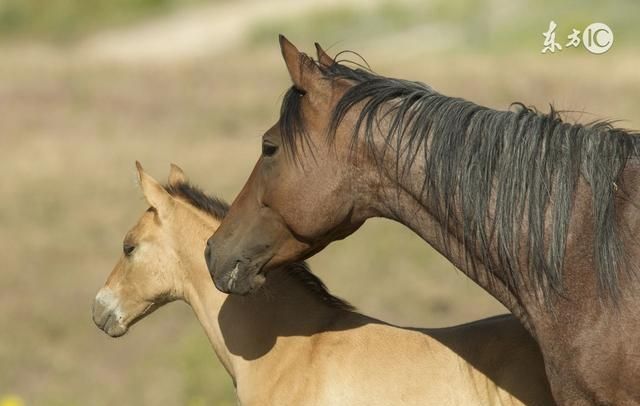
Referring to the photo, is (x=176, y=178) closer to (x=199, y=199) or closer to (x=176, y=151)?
(x=199, y=199)

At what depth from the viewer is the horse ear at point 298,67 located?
5441mm

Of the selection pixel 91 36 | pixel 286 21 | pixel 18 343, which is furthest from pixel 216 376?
pixel 91 36

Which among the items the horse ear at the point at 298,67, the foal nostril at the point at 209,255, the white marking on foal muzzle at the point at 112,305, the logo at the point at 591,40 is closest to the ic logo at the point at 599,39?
the logo at the point at 591,40

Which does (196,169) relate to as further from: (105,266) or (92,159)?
(105,266)

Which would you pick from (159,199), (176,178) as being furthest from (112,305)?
(176,178)

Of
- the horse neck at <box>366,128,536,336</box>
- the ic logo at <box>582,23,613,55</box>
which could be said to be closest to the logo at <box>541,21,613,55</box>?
the ic logo at <box>582,23,613,55</box>

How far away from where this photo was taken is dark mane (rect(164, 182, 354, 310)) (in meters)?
6.39

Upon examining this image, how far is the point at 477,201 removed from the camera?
5.21 metres

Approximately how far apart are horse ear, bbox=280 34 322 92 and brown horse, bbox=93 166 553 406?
47.6 inches

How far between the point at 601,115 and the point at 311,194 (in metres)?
12.5

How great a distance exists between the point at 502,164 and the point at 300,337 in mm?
1461

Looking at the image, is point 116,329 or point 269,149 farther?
point 116,329

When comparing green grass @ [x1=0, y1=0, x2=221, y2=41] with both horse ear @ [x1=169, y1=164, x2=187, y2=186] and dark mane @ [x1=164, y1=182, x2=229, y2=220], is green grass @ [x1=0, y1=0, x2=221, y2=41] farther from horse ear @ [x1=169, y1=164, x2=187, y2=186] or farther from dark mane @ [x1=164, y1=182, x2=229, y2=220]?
dark mane @ [x1=164, y1=182, x2=229, y2=220]

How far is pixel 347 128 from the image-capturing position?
17.6 feet
